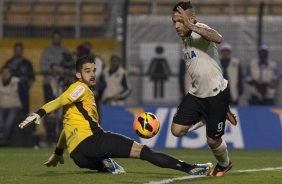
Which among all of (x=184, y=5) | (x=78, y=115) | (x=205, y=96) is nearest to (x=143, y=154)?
(x=78, y=115)

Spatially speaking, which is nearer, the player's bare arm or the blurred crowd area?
the player's bare arm

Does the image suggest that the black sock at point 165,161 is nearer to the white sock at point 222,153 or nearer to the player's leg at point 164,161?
the player's leg at point 164,161

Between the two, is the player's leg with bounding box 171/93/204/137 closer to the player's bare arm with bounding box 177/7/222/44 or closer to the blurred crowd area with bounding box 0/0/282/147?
the player's bare arm with bounding box 177/7/222/44

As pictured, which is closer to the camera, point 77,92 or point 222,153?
point 77,92

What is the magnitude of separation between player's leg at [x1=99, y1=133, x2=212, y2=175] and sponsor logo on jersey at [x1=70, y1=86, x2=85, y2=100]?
597 millimetres

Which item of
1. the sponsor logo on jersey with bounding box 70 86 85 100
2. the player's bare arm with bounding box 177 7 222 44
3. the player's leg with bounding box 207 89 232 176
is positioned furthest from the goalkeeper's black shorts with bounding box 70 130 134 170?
the player's bare arm with bounding box 177 7 222 44

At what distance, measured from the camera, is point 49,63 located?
20.7 metres

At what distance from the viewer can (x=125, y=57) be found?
68.2 feet

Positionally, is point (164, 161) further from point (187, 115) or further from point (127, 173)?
point (127, 173)

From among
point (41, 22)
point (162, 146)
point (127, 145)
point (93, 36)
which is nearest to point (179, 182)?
point (127, 145)

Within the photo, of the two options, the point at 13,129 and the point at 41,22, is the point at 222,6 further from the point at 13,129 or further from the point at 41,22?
the point at 13,129

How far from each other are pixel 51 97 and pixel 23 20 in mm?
4042

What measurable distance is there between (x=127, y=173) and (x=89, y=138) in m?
0.89

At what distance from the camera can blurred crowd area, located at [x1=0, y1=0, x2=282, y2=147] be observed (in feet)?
65.1
